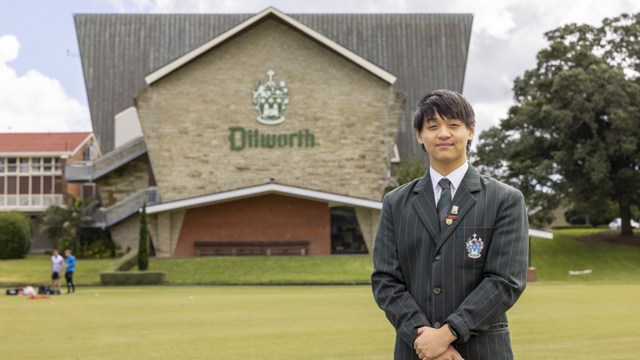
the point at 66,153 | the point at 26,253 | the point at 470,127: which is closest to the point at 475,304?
the point at 470,127

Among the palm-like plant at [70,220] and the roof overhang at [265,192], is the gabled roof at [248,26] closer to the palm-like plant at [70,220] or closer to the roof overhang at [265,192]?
the roof overhang at [265,192]

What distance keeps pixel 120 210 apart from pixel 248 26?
12.2 meters

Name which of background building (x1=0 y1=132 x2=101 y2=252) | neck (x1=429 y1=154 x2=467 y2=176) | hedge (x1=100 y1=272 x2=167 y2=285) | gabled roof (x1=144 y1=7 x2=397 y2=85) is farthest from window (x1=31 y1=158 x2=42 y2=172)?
neck (x1=429 y1=154 x2=467 y2=176)

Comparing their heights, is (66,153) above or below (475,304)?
above

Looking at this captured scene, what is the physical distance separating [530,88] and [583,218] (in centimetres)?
2380

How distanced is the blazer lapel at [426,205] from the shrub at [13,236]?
37.7m

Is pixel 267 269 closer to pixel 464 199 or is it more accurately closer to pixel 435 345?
pixel 464 199

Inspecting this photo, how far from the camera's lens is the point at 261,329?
11453 millimetres

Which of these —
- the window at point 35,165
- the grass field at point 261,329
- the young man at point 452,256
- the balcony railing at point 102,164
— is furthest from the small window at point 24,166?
the young man at point 452,256

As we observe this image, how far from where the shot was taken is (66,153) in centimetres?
4306

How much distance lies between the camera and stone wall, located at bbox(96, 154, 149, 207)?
40.5 metres

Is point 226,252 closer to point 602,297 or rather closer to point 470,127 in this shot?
point 602,297

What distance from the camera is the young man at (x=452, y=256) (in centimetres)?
332

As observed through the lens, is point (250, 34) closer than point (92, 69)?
Yes
